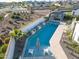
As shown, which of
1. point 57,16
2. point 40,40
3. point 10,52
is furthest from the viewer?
point 57,16

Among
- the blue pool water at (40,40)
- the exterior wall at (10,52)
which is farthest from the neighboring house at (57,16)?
the exterior wall at (10,52)

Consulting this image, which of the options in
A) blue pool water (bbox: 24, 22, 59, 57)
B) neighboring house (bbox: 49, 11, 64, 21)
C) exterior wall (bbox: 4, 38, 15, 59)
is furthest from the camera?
neighboring house (bbox: 49, 11, 64, 21)

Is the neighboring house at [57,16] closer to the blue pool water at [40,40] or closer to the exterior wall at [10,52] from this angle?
the blue pool water at [40,40]

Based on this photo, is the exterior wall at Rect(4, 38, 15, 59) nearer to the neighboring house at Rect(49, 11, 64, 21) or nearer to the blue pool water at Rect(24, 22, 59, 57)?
the blue pool water at Rect(24, 22, 59, 57)

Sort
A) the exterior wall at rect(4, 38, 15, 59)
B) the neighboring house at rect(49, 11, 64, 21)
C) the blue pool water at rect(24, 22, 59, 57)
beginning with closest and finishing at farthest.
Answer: the exterior wall at rect(4, 38, 15, 59)
the blue pool water at rect(24, 22, 59, 57)
the neighboring house at rect(49, 11, 64, 21)

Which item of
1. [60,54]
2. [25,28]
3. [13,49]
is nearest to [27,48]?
[13,49]

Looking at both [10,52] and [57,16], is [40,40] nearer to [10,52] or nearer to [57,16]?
[10,52]

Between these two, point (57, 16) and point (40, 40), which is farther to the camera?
point (57, 16)

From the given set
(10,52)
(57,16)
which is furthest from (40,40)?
(57,16)

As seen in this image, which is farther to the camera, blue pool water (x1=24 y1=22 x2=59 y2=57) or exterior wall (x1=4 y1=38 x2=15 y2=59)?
blue pool water (x1=24 y1=22 x2=59 y2=57)

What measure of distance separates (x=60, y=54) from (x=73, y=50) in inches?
34.6

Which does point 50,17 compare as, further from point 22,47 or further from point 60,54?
point 60,54

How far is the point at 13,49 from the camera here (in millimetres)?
13375

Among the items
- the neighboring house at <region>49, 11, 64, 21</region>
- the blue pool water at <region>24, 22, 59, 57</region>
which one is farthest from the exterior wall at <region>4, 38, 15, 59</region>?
the neighboring house at <region>49, 11, 64, 21</region>
